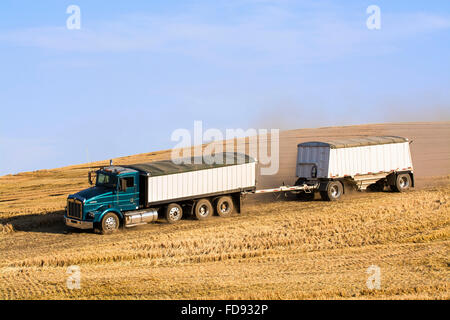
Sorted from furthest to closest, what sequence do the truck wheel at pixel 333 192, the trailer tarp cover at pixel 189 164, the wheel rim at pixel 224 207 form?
the truck wheel at pixel 333 192 → the wheel rim at pixel 224 207 → the trailer tarp cover at pixel 189 164

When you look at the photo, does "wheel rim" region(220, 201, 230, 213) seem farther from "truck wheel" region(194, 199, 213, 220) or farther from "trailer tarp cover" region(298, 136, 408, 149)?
"trailer tarp cover" region(298, 136, 408, 149)

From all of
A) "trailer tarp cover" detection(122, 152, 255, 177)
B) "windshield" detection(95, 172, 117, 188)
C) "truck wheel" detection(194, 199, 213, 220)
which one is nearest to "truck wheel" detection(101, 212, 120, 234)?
"windshield" detection(95, 172, 117, 188)

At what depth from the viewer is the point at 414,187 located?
1374 inches

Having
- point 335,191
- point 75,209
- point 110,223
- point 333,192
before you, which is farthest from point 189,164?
point 335,191

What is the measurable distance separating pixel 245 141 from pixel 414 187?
26105 mm

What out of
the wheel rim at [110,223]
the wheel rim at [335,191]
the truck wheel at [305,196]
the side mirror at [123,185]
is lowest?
the wheel rim at [110,223]

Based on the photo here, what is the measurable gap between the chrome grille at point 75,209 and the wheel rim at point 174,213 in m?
4.14

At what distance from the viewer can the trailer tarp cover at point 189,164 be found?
25.9 m

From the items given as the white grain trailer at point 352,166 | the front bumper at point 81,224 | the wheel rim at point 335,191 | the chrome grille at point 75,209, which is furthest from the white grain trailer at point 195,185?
the wheel rim at point 335,191

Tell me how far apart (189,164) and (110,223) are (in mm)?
4507

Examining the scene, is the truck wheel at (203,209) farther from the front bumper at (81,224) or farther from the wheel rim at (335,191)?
the wheel rim at (335,191)

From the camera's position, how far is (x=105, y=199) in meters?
24.7
